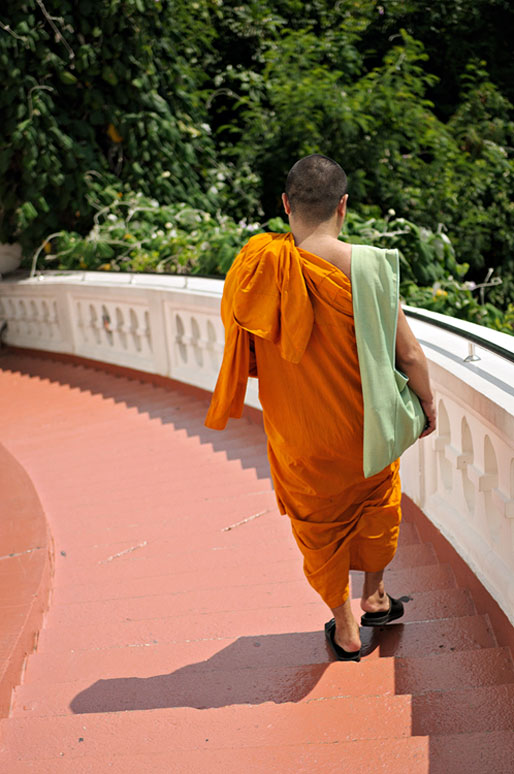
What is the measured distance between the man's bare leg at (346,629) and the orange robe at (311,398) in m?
0.05

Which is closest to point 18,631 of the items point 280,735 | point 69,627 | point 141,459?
point 69,627

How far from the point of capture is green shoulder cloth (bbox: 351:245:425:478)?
7.09 feet

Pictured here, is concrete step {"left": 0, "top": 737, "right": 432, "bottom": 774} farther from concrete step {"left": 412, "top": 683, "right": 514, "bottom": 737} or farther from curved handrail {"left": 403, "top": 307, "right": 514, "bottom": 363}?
curved handrail {"left": 403, "top": 307, "right": 514, "bottom": 363}

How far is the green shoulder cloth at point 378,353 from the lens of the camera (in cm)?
216

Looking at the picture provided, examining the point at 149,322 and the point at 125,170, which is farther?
the point at 125,170

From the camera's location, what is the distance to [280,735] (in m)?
2.06

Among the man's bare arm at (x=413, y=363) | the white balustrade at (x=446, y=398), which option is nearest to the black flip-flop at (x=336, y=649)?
the white balustrade at (x=446, y=398)

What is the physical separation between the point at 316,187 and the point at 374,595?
1.31 meters

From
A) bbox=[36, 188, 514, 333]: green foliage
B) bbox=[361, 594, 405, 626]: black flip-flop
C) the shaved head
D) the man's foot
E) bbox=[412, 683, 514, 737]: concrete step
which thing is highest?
the shaved head

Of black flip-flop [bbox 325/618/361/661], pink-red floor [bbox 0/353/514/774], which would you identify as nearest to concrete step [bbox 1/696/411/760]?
pink-red floor [bbox 0/353/514/774]

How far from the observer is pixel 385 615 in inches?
105

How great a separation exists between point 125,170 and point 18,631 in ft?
21.5

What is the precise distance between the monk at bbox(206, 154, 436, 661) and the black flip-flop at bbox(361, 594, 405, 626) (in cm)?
2

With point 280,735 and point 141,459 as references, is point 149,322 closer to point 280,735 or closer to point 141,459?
point 141,459
